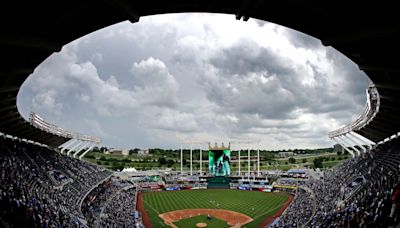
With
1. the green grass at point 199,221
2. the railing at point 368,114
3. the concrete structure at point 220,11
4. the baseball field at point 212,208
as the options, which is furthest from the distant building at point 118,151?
the concrete structure at point 220,11

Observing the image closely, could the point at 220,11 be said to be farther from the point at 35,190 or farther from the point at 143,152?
the point at 143,152

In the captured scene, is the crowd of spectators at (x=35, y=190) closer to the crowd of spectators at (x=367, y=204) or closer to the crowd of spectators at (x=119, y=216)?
the crowd of spectators at (x=119, y=216)

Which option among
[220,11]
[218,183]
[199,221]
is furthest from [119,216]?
[218,183]

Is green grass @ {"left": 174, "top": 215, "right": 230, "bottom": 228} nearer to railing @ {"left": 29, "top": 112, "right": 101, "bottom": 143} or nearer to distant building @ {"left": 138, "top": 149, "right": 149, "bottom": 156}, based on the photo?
railing @ {"left": 29, "top": 112, "right": 101, "bottom": 143}

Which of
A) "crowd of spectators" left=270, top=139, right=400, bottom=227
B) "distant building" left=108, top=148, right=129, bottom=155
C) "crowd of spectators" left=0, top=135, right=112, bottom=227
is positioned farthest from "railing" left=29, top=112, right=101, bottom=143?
"distant building" left=108, top=148, right=129, bottom=155

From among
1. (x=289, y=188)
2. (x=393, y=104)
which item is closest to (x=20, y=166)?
(x=393, y=104)

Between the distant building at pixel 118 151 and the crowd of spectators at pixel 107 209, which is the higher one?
the distant building at pixel 118 151
